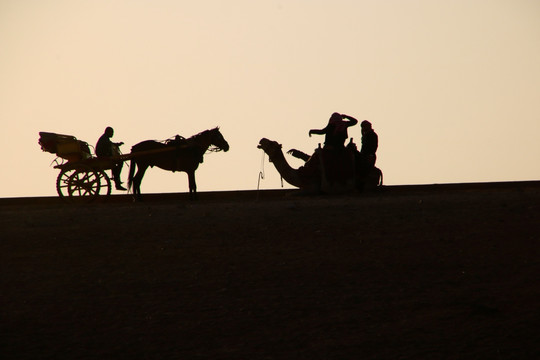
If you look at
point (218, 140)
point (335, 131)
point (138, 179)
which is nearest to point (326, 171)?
point (335, 131)

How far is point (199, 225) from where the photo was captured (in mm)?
15812

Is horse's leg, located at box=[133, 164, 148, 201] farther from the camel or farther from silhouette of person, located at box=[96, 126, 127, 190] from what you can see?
the camel

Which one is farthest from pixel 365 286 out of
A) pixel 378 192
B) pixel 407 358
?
pixel 378 192

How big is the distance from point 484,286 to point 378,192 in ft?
35.8

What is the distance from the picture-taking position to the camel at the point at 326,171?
72.3 ft

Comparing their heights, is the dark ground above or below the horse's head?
below

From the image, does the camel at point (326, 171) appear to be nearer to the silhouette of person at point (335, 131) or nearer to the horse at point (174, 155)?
the silhouette of person at point (335, 131)

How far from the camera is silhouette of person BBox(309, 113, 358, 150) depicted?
72.3 ft

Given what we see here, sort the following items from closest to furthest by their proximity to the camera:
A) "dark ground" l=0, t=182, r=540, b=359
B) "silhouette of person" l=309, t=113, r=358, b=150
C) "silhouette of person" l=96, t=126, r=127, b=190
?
"dark ground" l=0, t=182, r=540, b=359 → "silhouette of person" l=309, t=113, r=358, b=150 → "silhouette of person" l=96, t=126, r=127, b=190

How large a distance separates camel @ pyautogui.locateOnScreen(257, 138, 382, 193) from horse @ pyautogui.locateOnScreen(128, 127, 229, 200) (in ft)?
6.38

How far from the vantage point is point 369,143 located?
22.6 m

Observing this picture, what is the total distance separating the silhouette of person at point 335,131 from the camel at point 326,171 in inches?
7.2

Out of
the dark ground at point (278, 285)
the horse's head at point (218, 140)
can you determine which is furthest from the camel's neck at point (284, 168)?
the dark ground at point (278, 285)

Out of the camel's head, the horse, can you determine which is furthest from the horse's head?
the camel's head
